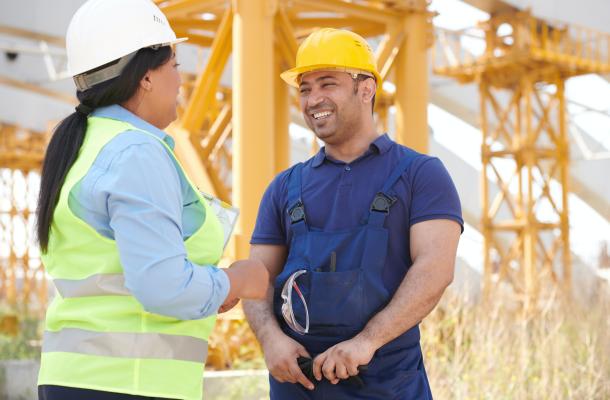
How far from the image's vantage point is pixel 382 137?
3049 millimetres

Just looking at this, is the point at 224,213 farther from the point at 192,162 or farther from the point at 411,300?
the point at 192,162

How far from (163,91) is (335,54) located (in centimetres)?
87

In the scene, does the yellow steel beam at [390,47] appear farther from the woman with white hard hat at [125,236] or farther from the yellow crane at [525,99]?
the yellow crane at [525,99]

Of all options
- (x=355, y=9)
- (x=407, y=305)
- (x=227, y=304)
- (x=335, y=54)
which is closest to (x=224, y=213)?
(x=227, y=304)

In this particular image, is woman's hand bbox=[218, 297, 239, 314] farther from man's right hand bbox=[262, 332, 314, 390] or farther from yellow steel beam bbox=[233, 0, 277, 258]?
yellow steel beam bbox=[233, 0, 277, 258]

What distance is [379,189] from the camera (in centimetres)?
291

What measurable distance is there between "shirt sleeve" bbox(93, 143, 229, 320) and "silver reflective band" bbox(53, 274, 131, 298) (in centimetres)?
8

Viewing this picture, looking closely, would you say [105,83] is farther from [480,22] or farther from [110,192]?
[480,22]

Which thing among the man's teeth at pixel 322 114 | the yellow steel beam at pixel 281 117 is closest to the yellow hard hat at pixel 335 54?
the man's teeth at pixel 322 114

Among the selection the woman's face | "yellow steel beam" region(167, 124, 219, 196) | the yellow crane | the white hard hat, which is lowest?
the yellow crane

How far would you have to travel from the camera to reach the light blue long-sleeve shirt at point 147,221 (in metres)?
2.01

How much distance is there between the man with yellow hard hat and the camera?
2773 mm

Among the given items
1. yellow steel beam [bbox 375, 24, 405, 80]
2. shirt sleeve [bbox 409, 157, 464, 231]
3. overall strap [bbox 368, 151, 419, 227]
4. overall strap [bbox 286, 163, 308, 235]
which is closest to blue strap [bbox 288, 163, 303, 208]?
overall strap [bbox 286, 163, 308, 235]

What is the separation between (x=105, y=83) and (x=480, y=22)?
21.1 meters
